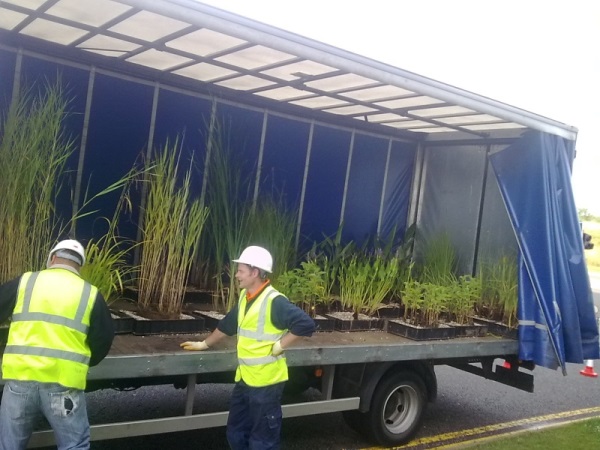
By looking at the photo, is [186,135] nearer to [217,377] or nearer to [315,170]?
[315,170]

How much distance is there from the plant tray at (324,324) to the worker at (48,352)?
232 cm

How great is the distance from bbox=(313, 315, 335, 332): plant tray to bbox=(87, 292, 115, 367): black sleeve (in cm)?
226

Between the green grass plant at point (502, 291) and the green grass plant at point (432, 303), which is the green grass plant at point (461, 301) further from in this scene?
the green grass plant at point (502, 291)

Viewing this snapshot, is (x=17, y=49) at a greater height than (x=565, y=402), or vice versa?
(x=17, y=49)

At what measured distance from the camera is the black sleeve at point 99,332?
11.0 feet

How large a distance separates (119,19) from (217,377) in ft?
8.90

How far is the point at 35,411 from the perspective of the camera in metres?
3.28

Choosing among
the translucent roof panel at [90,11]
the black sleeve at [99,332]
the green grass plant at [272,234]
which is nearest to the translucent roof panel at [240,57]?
the translucent roof panel at [90,11]

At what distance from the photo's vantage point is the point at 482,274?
705 centimetres

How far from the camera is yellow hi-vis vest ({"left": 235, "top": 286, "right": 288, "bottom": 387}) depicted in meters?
Answer: 4.03

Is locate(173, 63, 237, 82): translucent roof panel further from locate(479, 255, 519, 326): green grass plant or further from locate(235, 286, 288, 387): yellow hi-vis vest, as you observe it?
locate(479, 255, 519, 326): green grass plant

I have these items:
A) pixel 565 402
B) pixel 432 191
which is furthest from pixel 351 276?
pixel 565 402

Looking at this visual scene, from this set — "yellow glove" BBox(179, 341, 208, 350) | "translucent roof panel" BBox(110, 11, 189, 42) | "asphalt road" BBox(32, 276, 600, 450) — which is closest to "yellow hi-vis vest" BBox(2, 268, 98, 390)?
"yellow glove" BBox(179, 341, 208, 350)

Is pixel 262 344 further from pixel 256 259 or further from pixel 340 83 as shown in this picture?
pixel 340 83
